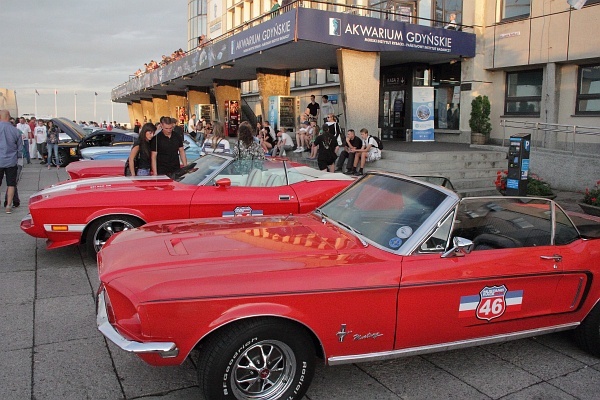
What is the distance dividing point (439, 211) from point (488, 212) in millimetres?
858

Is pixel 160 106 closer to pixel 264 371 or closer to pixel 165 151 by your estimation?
pixel 165 151

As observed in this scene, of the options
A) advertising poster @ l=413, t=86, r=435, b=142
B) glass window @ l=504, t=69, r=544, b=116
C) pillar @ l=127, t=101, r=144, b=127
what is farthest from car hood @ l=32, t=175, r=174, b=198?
pillar @ l=127, t=101, r=144, b=127

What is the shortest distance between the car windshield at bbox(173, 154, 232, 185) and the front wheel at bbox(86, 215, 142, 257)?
2.89 feet

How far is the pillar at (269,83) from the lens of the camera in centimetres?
2159

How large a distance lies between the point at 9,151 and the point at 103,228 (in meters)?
4.33

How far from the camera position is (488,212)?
13.4ft

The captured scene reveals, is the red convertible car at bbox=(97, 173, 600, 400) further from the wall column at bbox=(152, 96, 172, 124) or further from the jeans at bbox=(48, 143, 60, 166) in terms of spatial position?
the wall column at bbox=(152, 96, 172, 124)

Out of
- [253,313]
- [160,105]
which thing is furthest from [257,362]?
[160,105]

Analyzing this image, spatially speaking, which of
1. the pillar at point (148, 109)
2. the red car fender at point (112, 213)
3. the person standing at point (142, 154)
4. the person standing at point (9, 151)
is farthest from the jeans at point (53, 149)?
the pillar at point (148, 109)

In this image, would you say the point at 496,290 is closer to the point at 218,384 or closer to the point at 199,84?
the point at 218,384

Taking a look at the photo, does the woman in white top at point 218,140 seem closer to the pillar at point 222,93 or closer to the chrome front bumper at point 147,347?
the chrome front bumper at point 147,347

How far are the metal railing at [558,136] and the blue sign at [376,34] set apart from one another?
2993mm

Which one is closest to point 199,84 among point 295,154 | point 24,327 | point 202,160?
point 295,154

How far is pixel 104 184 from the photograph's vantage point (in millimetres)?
6145
